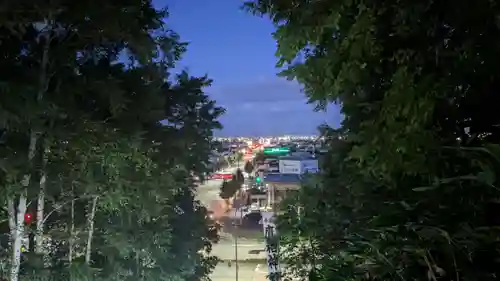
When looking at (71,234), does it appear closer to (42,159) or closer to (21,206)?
(21,206)

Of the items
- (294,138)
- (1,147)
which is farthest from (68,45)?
(294,138)

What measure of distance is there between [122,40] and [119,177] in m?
0.77

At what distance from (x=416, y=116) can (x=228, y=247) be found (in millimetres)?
3392

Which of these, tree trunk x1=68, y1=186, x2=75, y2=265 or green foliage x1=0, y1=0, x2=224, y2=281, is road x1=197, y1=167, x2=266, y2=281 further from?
tree trunk x1=68, y1=186, x2=75, y2=265

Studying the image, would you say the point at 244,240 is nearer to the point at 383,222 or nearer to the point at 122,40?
the point at 122,40

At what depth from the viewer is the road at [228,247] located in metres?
3.90

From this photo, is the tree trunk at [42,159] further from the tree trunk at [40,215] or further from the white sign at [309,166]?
the white sign at [309,166]

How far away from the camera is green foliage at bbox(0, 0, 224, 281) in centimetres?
232

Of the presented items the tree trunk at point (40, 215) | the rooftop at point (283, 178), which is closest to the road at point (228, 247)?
the rooftop at point (283, 178)

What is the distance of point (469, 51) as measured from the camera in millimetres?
934

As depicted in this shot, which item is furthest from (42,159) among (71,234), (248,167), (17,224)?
(248,167)

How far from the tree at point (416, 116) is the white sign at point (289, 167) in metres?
2.04

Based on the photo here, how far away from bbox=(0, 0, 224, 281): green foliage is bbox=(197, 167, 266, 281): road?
0.56 meters

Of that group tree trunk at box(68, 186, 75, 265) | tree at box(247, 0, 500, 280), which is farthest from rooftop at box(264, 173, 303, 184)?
tree at box(247, 0, 500, 280)
